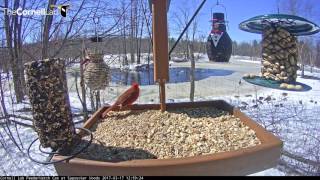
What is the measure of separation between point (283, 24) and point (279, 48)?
60cm

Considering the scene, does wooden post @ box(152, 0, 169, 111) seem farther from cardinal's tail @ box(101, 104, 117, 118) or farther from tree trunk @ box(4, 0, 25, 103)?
tree trunk @ box(4, 0, 25, 103)

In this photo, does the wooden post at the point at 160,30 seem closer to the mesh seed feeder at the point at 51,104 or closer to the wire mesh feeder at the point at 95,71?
the mesh seed feeder at the point at 51,104

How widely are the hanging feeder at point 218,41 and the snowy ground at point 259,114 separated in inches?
40.8

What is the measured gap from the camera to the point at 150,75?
8422 millimetres

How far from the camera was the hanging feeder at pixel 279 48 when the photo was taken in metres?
6.44

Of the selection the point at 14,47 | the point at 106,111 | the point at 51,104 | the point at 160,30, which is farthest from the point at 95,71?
the point at 14,47

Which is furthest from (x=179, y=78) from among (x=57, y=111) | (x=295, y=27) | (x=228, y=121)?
(x=57, y=111)

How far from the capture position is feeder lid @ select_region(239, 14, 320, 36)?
5.65 meters

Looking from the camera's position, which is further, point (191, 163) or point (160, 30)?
point (160, 30)

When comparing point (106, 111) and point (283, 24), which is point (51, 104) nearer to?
point (106, 111)

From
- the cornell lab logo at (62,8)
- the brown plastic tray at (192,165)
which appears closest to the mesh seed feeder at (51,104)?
the brown plastic tray at (192,165)

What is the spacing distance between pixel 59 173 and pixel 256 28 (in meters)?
6.11

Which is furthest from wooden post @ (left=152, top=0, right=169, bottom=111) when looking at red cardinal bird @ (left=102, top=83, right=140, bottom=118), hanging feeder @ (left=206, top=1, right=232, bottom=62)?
hanging feeder @ (left=206, top=1, right=232, bottom=62)

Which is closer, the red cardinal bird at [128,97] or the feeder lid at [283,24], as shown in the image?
the red cardinal bird at [128,97]
